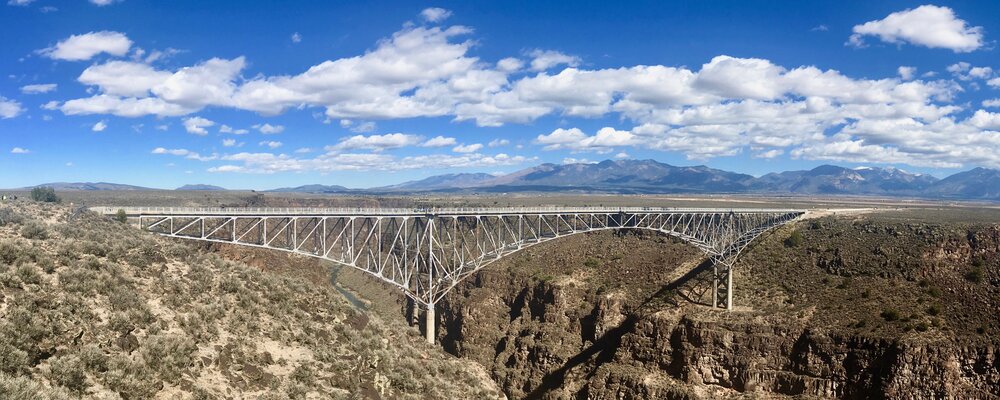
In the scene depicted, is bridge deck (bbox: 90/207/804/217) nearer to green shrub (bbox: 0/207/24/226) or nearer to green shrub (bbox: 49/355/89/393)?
green shrub (bbox: 0/207/24/226)

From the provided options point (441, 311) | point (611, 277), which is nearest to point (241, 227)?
point (441, 311)

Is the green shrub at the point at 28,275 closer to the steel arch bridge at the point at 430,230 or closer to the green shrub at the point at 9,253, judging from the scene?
the green shrub at the point at 9,253

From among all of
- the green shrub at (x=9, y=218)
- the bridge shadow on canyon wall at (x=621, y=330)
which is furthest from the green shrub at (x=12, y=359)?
the bridge shadow on canyon wall at (x=621, y=330)

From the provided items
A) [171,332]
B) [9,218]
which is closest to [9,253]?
[171,332]

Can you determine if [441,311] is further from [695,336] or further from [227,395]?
[227,395]

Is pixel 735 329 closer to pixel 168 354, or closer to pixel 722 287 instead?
pixel 722 287

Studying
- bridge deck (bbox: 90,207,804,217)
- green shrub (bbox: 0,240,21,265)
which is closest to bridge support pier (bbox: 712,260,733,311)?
bridge deck (bbox: 90,207,804,217)
